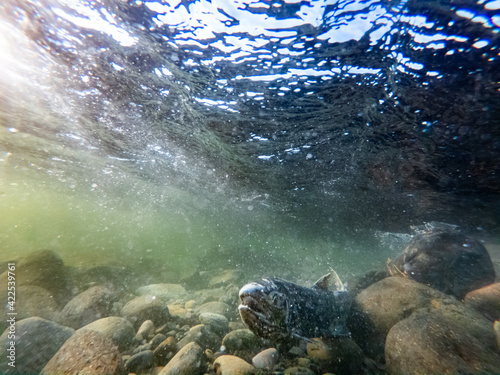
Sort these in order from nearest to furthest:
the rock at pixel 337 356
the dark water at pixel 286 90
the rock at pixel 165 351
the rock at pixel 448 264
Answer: the rock at pixel 337 356, the rock at pixel 165 351, the dark water at pixel 286 90, the rock at pixel 448 264

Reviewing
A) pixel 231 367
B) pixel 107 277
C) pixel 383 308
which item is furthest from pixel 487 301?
pixel 107 277

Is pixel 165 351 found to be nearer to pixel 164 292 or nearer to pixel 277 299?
pixel 277 299

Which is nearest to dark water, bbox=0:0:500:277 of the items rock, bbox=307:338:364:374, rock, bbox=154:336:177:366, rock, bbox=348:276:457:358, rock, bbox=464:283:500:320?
rock, bbox=464:283:500:320

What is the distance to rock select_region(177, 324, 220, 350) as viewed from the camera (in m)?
4.66

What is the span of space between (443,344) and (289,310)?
3116mm

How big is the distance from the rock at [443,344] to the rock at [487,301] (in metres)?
2.08

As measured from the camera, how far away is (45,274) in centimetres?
854

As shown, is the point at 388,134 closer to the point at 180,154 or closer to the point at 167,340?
the point at 167,340

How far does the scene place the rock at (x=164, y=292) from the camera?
9.71 metres

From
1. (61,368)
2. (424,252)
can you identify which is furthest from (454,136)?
(61,368)

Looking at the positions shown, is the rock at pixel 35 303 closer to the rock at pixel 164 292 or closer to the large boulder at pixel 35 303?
the large boulder at pixel 35 303

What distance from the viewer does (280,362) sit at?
398 cm

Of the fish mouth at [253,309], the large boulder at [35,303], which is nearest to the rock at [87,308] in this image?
the large boulder at [35,303]

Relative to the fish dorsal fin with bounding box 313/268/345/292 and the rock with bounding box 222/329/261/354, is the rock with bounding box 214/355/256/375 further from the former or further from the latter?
the fish dorsal fin with bounding box 313/268/345/292
